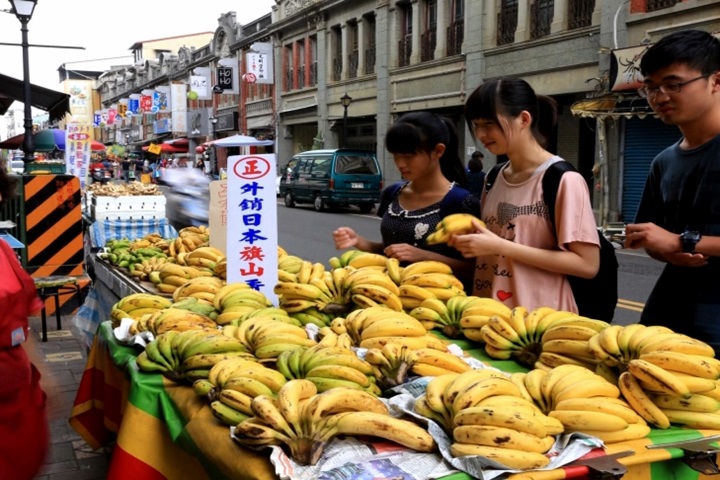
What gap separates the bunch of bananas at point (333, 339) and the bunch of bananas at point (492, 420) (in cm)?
58

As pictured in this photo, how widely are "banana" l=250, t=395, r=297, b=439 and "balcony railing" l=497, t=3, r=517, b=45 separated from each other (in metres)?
20.6

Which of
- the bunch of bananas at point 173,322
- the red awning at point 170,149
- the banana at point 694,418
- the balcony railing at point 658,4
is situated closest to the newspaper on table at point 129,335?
the bunch of bananas at point 173,322

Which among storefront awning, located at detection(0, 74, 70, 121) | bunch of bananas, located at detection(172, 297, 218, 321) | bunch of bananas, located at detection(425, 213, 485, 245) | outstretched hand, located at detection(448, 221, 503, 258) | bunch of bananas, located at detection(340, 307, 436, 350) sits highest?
storefront awning, located at detection(0, 74, 70, 121)

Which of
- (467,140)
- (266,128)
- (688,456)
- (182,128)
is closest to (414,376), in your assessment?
(688,456)

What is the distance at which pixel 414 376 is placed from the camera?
2219 millimetres

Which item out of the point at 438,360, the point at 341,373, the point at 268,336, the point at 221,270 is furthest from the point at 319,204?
the point at 341,373

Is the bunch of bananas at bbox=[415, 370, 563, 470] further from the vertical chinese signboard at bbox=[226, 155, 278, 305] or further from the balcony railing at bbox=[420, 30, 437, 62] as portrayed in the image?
the balcony railing at bbox=[420, 30, 437, 62]

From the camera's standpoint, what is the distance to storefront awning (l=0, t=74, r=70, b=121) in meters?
10.9

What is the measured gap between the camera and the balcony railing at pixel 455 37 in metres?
23.0

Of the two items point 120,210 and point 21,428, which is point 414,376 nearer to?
point 21,428

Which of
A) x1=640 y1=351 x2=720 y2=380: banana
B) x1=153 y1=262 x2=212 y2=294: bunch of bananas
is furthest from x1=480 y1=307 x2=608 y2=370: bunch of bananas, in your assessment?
x1=153 y1=262 x2=212 y2=294: bunch of bananas

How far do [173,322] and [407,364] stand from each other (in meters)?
1.16

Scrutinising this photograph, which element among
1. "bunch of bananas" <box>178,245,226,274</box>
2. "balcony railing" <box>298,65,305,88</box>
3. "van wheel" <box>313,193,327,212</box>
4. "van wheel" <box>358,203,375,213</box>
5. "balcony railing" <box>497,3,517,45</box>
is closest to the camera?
"bunch of bananas" <box>178,245,226,274</box>

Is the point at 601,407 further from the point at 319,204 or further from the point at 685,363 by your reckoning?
the point at 319,204
